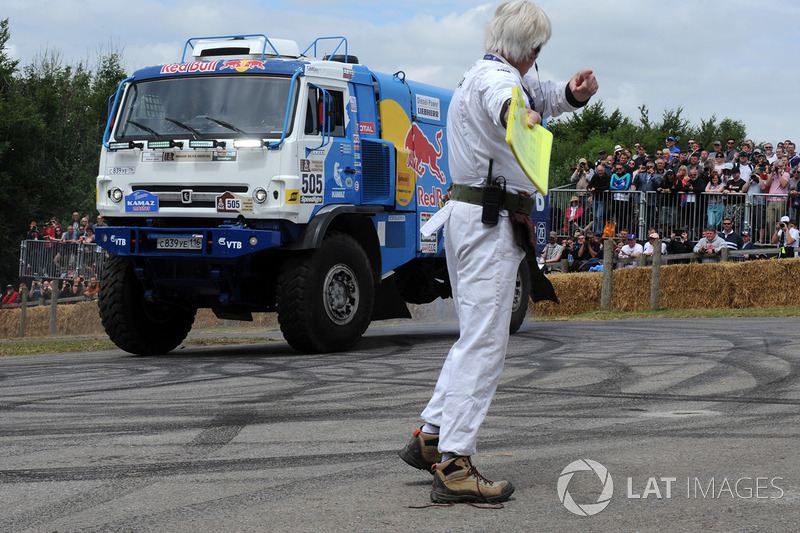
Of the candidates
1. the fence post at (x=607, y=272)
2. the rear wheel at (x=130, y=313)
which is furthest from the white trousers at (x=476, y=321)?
the fence post at (x=607, y=272)

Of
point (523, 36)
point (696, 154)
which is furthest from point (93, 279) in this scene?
point (523, 36)

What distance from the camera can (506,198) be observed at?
16.1 feet

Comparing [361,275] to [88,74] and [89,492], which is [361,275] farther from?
[88,74]

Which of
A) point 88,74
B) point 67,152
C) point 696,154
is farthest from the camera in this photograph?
point 88,74

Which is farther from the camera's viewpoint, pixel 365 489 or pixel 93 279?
pixel 93 279

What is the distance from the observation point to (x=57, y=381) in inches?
384

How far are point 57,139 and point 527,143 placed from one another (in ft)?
168

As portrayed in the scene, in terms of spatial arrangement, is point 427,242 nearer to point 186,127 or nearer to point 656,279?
point 186,127

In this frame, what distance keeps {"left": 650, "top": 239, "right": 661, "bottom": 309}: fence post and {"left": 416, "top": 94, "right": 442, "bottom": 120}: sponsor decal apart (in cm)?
A: 769

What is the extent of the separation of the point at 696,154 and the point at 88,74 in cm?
4429

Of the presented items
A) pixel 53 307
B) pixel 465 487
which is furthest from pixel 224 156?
pixel 53 307

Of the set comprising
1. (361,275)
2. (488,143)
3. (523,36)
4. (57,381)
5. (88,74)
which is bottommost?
(57,381)

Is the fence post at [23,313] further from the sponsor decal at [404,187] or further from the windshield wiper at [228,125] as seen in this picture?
the windshield wiper at [228,125]

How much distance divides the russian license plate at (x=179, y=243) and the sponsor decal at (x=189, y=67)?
187 cm
